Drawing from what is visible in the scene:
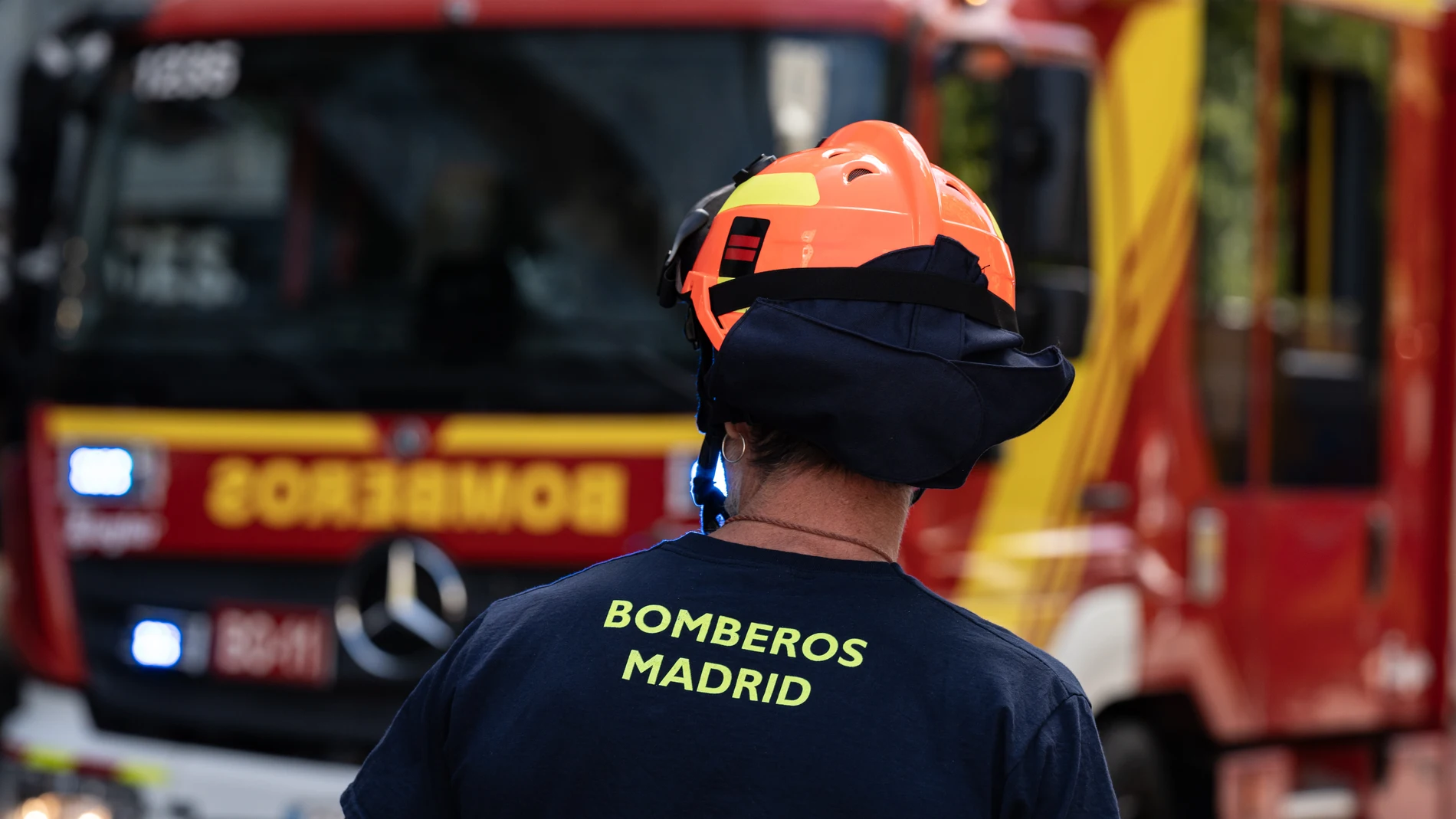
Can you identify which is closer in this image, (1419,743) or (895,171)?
(895,171)

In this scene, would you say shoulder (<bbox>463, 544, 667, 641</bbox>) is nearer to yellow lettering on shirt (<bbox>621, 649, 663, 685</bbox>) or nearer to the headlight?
yellow lettering on shirt (<bbox>621, 649, 663, 685</bbox>)

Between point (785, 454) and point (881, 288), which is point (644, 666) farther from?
point (881, 288)

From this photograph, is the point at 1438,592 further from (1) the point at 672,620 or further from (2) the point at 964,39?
(1) the point at 672,620

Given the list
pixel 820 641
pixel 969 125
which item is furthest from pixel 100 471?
pixel 820 641

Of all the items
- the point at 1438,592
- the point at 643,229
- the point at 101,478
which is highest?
the point at 643,229

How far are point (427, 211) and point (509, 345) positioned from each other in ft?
1.37

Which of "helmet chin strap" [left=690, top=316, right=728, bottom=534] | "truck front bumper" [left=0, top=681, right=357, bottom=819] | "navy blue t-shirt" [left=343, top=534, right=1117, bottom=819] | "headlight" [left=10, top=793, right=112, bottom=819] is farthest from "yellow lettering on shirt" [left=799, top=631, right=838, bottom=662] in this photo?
"headlight" [left=10, top=793, right=112, bottom=819]

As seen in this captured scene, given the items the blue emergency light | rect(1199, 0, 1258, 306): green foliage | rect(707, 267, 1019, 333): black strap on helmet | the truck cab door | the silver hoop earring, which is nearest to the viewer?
rect(707, 267, 1019, 333): black strap on helmet

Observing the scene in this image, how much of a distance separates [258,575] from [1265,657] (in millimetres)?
2728

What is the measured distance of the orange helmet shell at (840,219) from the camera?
1649mm

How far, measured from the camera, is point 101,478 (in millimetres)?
4828

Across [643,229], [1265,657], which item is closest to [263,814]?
[643,229]

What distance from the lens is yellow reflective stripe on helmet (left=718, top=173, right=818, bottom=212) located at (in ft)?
5.63

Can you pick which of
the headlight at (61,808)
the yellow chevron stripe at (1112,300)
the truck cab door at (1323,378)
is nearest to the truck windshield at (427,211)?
the yellow chevron stripe at (1112,300)
